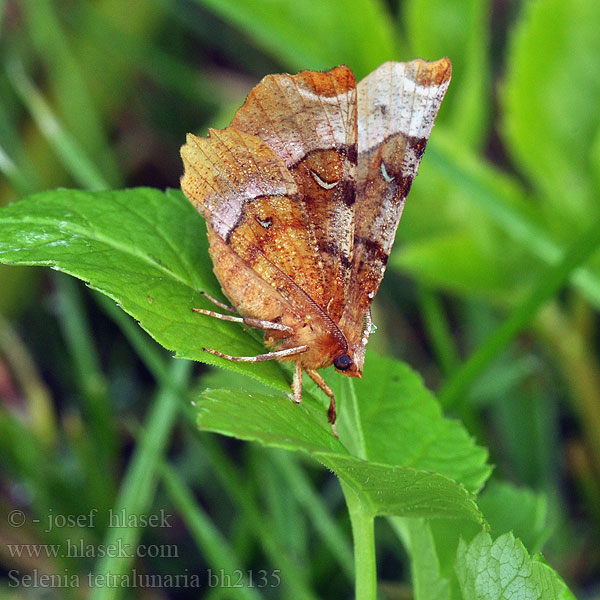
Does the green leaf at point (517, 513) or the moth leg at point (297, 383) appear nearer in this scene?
the moth leg at point (297, 383)

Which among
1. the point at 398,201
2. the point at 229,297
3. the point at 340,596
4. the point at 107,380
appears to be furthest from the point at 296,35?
the point at 340,596

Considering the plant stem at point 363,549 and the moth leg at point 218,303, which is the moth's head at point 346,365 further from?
the plant stem at point 363,549

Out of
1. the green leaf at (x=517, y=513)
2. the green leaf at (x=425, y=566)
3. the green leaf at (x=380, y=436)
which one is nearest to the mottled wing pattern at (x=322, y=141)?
the green leaf at (x=380, y=436)

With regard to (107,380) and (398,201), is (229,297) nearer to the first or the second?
(398,201)

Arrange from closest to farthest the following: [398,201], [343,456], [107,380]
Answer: [343,456] → [398,201] → [107,380]

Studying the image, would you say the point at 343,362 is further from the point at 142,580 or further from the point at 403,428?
the point at 142,580
